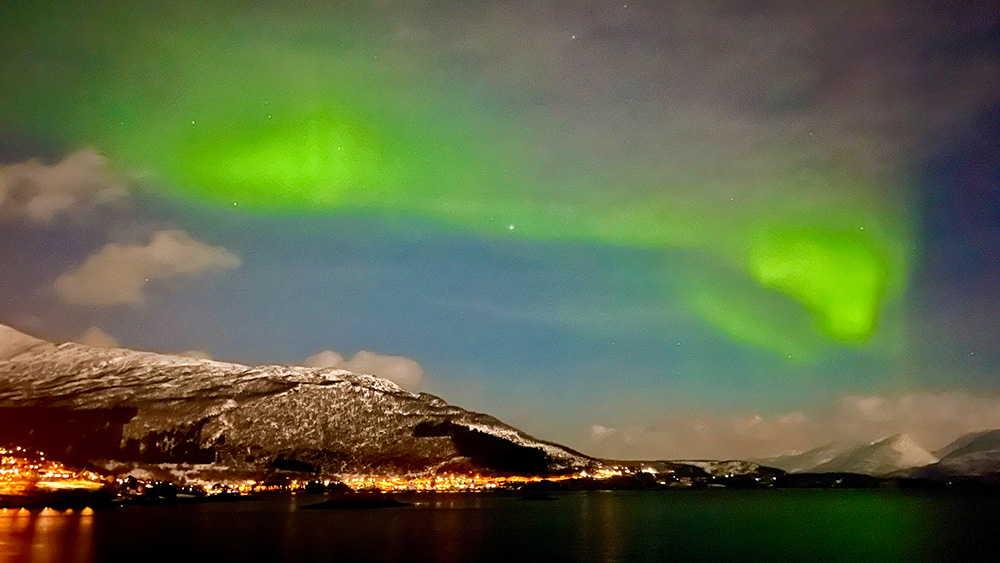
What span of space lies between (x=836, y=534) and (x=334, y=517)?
120 metres

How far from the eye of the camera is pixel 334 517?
199 metres

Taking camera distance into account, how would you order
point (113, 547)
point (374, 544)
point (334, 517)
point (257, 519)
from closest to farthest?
1. point (113, 547)
2. point (374, 544)
3. point (257, 519)
4. point (334, 517)

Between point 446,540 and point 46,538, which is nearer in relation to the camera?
point 46,538

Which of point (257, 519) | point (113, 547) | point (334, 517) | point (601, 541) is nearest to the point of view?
point (113, 547)

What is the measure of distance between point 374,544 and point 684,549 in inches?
2125

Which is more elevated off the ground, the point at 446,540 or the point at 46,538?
the point at 46,538

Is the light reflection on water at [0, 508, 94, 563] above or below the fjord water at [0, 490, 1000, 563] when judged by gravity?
above

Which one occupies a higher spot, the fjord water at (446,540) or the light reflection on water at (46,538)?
the light reflection on water at (46,538)

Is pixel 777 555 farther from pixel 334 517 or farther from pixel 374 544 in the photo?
pixel 334 517

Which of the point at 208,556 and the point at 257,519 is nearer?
the point at 208,556

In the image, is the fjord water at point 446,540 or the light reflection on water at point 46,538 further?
the fjord water at point 446,540

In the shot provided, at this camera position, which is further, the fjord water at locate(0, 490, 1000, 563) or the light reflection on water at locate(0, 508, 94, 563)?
the fjord water at locate(0, 490, 1000, 563)

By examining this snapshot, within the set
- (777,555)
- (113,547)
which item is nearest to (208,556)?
(113,547)

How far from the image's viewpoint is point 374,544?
134125mm
